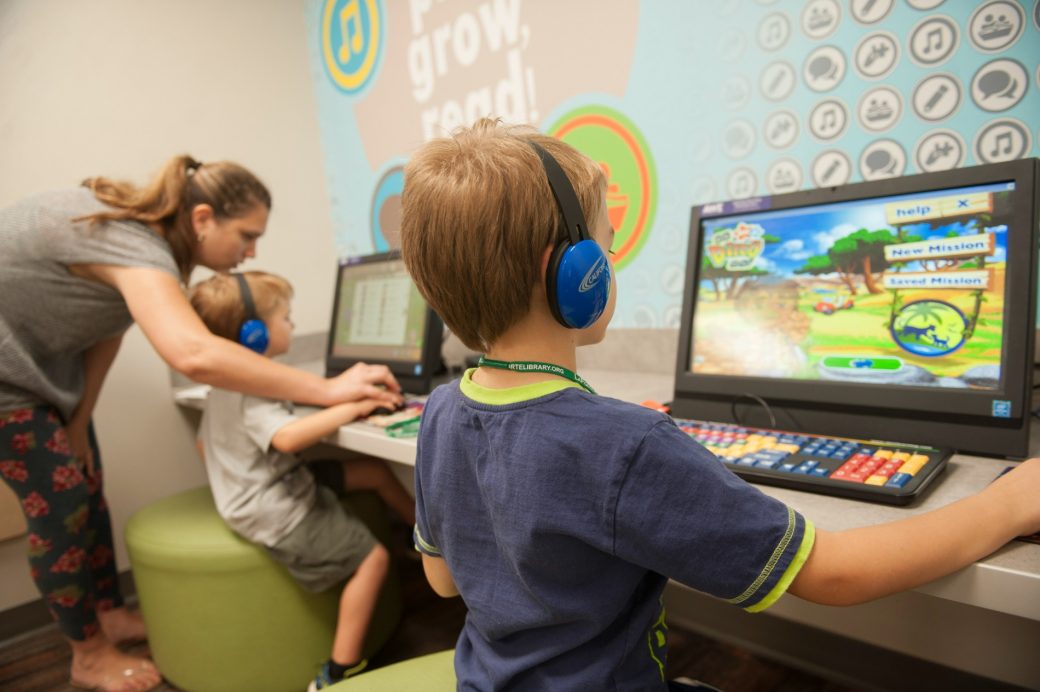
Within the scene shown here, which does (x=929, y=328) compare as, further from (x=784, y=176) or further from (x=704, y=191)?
(x=704, y=191)

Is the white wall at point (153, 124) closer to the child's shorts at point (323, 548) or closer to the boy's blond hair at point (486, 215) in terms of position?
the child's shorts at point (323, 548)

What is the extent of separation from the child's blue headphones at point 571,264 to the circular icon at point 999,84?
2.93ft

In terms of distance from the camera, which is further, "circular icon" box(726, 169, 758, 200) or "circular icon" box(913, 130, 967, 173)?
"circular icon" box(726, 169, 758, 200)

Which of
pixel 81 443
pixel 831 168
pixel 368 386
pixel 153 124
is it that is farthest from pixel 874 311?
pixel 153 124

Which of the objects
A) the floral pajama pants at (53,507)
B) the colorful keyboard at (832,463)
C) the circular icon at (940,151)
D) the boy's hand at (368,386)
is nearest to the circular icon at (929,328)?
the colorful keyboard at (832,463)

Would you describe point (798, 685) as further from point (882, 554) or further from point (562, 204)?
point (562, 204)

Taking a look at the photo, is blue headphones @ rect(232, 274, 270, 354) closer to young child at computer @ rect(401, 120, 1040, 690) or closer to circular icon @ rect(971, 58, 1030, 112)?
young child at computer @ rect(401, 120, 1040, 690)

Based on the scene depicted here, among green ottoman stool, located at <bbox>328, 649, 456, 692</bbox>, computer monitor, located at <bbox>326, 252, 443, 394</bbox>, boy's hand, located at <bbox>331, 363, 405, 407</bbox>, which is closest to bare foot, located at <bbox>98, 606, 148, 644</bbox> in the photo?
computer monitor, located at <bbox>326, 252, 443, 394</bbox>

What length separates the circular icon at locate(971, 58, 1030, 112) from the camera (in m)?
1.07

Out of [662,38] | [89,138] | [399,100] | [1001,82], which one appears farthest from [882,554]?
[89,138]

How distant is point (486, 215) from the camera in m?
0.61

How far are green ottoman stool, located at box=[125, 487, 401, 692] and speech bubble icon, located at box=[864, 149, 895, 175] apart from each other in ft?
4.76

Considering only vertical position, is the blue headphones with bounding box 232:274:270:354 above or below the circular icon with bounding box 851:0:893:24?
below

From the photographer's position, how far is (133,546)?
1597 mm
